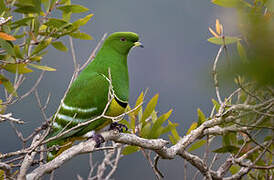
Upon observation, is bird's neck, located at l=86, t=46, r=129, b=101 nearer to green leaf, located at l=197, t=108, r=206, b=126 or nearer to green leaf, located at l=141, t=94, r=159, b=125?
green leaf, located at l=141, t=94, r=159, b=125

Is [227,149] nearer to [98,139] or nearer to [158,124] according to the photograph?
[158,124]

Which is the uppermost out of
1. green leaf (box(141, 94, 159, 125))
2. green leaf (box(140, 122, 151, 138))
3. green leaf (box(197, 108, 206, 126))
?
green leaf (box(141, 94, 159, 125))

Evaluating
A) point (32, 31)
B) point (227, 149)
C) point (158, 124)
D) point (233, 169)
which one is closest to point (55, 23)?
point (32, 31)

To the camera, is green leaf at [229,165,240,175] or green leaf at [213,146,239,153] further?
green leaf at [229,165,240,175]

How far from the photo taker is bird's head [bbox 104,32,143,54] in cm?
226

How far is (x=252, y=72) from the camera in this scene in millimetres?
524

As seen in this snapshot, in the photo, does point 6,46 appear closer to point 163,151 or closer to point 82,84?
point 82,84

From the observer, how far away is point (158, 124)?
2309 mm

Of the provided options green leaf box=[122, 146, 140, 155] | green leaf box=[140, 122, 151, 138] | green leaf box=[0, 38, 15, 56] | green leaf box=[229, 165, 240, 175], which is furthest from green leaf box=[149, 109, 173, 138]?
green leaf box=[0, 38, 15, 56]

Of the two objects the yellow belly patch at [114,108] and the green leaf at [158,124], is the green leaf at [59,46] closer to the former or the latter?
the yellow belly patch at [114,108]

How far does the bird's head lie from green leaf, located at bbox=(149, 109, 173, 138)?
492 millimetres

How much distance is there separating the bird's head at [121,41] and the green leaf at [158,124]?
492mm

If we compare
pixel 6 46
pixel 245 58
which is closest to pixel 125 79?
pixel 6 46

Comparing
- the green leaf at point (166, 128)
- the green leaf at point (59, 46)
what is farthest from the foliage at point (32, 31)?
the green leaf at point (166, 128)
